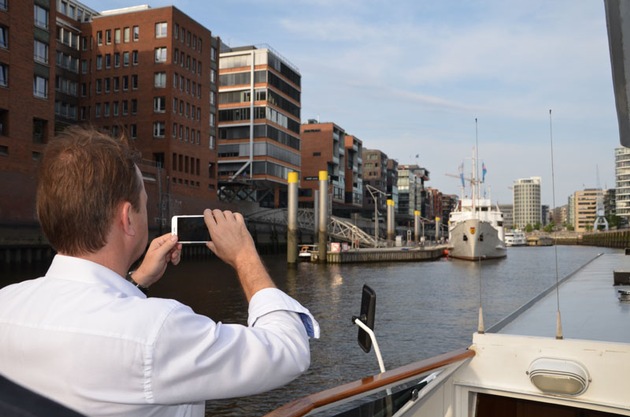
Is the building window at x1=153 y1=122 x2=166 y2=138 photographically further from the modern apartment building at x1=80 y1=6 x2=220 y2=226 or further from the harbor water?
the harbor water

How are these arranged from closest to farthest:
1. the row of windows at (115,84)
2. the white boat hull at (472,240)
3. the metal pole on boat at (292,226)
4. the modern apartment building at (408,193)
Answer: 1. the metal pole on boat at (292,226)
2. the white boat hull at (472,240)
3. the row of windows at (115,84)
4. the modern apartment building at (408,193)

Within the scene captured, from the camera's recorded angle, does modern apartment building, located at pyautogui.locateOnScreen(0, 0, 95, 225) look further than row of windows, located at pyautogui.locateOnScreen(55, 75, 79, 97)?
No

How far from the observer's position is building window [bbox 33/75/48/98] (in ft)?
131

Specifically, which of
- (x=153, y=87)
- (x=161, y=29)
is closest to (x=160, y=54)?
(x=161, y=29)

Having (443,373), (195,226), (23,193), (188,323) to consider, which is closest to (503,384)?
(443,373)

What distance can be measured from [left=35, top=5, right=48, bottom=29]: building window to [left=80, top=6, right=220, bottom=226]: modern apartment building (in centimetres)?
1196

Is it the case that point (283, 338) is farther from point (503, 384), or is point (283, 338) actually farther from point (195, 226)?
point (503, 384)

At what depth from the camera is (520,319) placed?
7.00m

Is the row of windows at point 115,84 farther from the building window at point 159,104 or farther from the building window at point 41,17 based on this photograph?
the building window at point 41,17

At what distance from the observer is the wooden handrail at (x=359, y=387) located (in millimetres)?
2154

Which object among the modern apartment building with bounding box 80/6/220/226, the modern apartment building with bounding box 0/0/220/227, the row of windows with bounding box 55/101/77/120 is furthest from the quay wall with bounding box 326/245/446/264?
the row of windows with bounding box 55/101/77/120

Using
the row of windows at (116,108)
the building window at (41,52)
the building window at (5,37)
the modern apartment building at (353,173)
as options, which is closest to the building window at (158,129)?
the row of windows at (116,108)

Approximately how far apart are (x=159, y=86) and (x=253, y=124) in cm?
1854

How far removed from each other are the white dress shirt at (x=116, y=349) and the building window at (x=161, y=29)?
5880 centimetres
